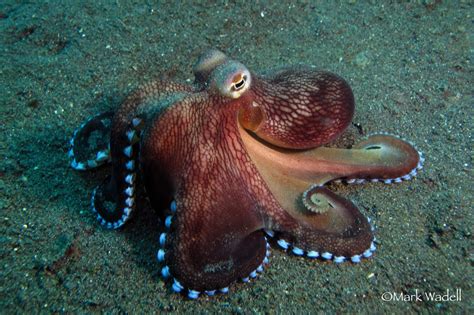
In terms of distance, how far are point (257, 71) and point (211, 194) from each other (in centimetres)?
250

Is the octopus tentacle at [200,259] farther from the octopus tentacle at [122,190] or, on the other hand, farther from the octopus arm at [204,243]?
the octopus tentacle at [122,190]

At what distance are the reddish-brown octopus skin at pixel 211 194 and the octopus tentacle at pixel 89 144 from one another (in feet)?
3.04

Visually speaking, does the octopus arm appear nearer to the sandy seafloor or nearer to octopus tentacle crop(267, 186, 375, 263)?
the sandy seafloor

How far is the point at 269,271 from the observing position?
2883 millimetres

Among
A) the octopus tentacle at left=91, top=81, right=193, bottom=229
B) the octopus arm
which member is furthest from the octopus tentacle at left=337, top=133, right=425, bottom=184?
the octopus tentacle at left=91, top=81, right=193, bottom=229

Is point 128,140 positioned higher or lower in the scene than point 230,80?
lower

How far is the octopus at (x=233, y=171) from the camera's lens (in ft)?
8.59

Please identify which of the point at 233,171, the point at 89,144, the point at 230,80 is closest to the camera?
the point at 230,80

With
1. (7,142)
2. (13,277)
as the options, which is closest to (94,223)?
(13,277)

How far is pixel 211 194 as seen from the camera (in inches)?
104

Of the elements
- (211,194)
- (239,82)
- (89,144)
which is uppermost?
(239,82)

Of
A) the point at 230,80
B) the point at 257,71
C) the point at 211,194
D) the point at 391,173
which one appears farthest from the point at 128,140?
the point at 257,71

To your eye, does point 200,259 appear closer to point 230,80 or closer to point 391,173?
point 230,80

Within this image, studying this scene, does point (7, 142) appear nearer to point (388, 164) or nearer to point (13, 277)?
point (13, 277)
